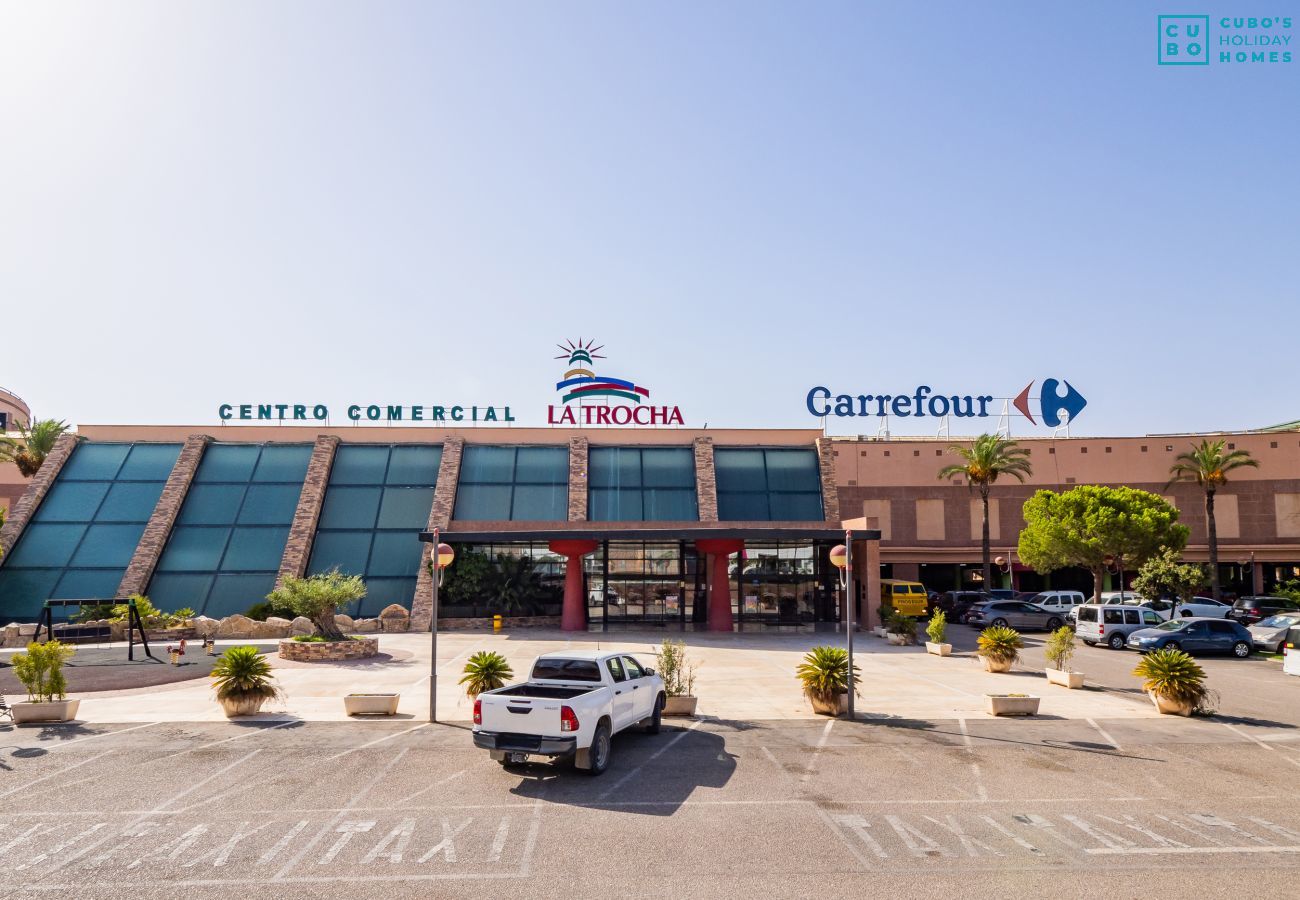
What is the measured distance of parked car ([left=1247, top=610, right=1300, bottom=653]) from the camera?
33188 millimetres

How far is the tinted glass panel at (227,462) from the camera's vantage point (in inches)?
1786

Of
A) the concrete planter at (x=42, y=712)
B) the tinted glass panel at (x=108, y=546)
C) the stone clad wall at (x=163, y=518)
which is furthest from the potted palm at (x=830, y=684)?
the tinted glass panel at (x=108, y=546)

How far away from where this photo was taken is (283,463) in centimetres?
4647

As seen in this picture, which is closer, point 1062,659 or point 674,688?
point 674,688

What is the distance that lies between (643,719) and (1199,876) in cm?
970

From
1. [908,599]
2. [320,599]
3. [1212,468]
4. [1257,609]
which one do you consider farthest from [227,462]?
[1212,468]

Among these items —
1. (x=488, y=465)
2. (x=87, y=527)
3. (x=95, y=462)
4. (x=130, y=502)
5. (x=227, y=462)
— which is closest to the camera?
(x=87, y=527)

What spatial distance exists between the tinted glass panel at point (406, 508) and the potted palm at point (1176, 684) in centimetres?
3277

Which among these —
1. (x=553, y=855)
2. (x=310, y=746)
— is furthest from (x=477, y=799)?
(x=310, y=746)

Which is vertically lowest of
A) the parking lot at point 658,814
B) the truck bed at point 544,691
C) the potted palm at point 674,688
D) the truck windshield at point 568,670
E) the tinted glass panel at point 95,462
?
the parking lot at point 658,814

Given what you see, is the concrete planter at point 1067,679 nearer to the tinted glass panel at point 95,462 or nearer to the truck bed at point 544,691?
the truck bed at point 544,691

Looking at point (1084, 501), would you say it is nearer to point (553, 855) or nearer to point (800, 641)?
point (800, 641)

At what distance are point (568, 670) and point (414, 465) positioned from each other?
33.2m

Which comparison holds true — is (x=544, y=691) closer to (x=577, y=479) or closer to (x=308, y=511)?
(x=577, y=479)
